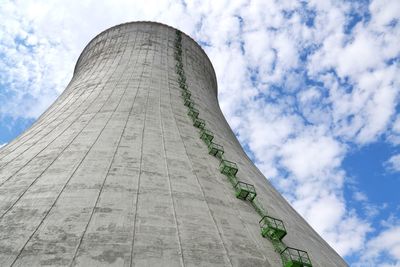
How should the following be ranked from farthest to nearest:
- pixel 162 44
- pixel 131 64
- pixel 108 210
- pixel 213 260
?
pixel 162 44
pixel 131 64
pixel 108 210
pixel 213 260

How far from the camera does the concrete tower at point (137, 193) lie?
497 cm

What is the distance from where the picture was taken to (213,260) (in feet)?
16.4

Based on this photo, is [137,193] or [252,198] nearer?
[137,193]

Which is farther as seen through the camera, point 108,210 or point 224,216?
point 224,216

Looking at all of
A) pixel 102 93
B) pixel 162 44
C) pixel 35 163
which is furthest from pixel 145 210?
pixel 162 44

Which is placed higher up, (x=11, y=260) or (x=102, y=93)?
(x=102, y=93)

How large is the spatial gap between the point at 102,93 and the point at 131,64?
2619 millimetres

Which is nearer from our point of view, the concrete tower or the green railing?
the concrete tower

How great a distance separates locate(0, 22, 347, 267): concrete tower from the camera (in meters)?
4.97

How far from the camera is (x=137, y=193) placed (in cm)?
624

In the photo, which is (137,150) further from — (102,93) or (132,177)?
(102,93)

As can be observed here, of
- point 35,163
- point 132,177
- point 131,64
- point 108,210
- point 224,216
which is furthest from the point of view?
point 131,64

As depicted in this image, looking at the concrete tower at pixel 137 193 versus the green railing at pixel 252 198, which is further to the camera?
the green railing at pixel 252 198

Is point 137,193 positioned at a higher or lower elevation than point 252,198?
lower
